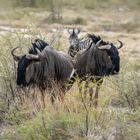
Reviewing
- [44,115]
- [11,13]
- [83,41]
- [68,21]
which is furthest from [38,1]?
[44,115]

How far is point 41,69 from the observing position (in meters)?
9.95

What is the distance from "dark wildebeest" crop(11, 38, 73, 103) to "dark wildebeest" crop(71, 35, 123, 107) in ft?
2.24

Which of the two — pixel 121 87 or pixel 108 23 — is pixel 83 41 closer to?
pixel 121 87

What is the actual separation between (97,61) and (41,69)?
1.56 metres

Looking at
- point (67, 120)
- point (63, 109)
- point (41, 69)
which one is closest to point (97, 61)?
point (41, 69)

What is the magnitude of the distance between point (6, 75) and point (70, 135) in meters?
3.17

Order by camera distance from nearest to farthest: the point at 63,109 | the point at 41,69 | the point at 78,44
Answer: the point at 63,109 → the point at 41,69 → the point at 78,44

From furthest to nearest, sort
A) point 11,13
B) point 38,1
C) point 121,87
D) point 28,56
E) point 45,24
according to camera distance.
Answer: point 38,1 → point 11,13 → point 45,24 → point 121,87 → point 28,56

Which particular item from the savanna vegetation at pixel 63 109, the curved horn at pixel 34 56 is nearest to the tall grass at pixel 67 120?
the savanna vegetation at pixel 63 109

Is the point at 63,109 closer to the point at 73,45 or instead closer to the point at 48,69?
the point at 48,69

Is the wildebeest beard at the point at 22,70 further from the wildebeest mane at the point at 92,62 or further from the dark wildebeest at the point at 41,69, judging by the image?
the wildebeest mane at the point at 92,62

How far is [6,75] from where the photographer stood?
10.8 metres

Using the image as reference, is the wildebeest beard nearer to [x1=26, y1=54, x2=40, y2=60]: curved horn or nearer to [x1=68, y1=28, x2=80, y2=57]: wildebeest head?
[x1=26, y1=54, x2=40, y2=60]: curved horn

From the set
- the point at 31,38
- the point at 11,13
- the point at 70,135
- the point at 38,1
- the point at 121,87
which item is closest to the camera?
the point at 70,135
